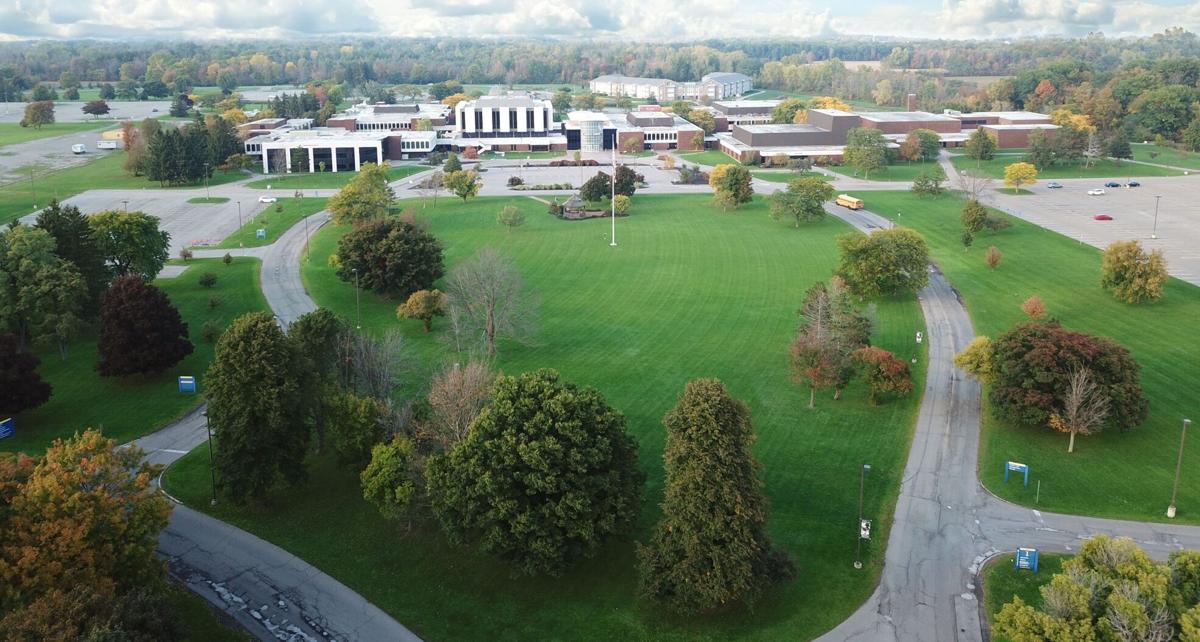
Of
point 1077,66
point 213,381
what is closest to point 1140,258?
point 213,381

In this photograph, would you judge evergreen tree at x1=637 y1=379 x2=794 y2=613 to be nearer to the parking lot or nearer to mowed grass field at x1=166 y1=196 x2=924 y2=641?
mowed grass field at x1=166 y1=196 x2=924 y2=641

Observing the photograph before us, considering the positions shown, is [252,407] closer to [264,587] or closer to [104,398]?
[264,587]

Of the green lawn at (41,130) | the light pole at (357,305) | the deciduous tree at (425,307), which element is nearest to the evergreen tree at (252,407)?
the deciduous tree at (425,307)

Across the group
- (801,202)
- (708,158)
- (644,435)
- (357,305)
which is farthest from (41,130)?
(644,435)

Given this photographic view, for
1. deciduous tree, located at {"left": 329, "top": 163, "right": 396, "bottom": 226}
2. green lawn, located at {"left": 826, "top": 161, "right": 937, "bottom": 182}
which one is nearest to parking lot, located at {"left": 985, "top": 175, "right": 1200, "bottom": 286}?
green lawn, located at {"left": 826, "top": 161, "right": 937, "bottom": 182}

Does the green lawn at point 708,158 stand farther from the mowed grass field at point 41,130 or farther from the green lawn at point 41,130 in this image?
the green lawn at point 41,130
